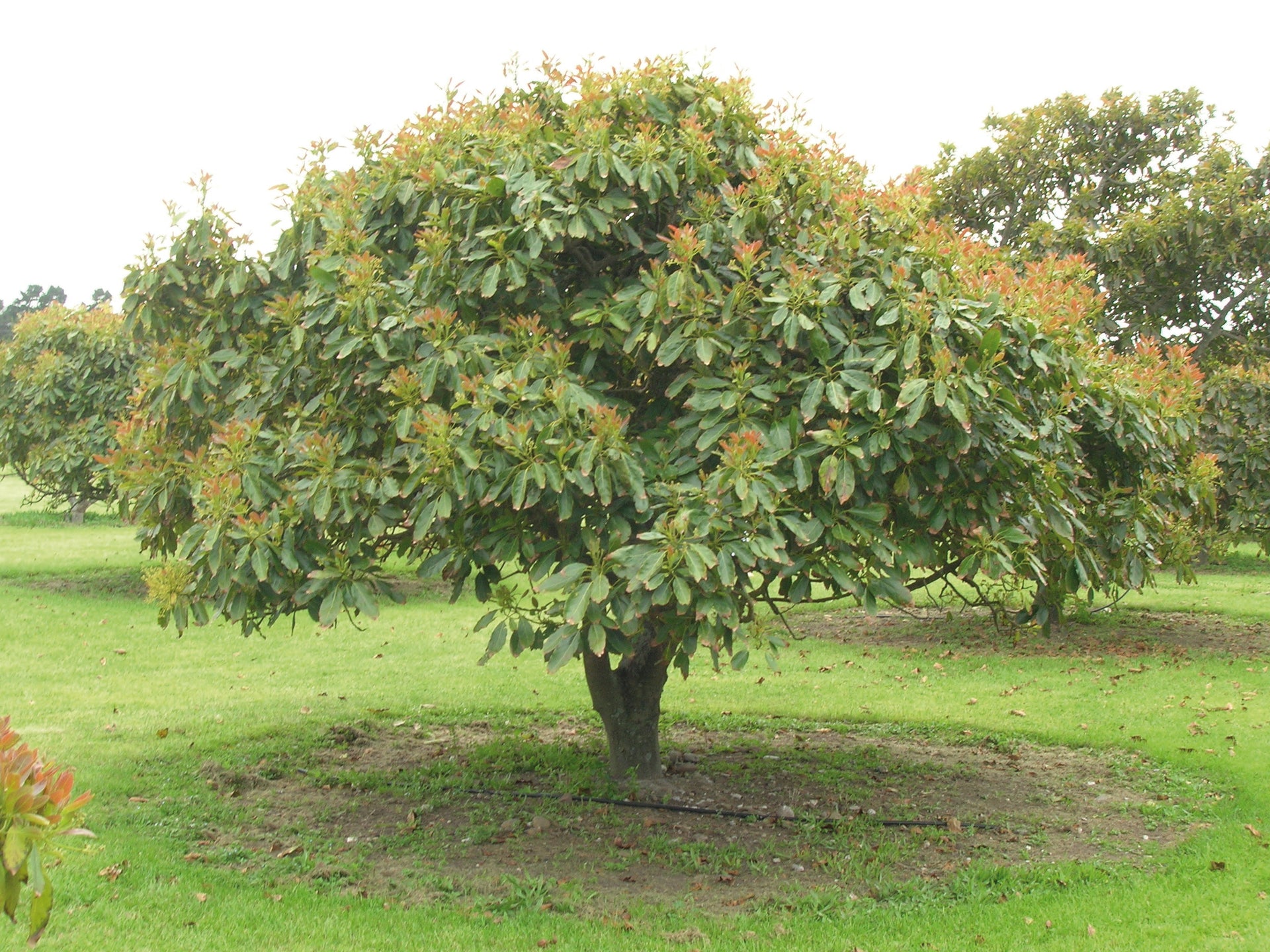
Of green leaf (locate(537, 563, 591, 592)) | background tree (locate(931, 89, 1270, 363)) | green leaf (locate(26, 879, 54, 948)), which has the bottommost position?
green leaf (locate(26, 879, 54, 948))

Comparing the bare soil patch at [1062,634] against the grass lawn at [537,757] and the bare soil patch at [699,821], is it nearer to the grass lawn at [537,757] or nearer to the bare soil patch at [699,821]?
the grass lawn at [537,757]

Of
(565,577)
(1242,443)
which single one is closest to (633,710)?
(565,577)

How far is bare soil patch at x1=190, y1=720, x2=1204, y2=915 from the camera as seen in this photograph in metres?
5.50

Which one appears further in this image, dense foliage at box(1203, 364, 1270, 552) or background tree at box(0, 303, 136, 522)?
background tree at box(0, 303, 136, 522)

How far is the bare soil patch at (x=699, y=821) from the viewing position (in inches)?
217

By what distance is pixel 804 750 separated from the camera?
829 centimetres

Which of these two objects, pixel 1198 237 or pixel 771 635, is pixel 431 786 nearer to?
pixel 771 635

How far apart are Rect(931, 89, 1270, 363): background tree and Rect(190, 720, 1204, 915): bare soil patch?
8320 mm

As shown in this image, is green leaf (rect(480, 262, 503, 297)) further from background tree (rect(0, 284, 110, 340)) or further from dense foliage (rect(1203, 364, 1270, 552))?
background tree (rect(0, 284, 110, 340))

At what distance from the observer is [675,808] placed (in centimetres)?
662

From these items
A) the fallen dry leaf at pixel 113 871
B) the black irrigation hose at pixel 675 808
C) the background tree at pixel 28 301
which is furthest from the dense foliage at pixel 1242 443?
the background tree at pixel 28 301

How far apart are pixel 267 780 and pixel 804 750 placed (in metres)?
3.71

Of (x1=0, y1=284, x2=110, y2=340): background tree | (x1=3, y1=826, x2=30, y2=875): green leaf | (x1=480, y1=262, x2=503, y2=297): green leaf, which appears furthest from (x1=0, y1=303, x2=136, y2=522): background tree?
(x1=0, y1=284, x2=110, y2=340): background tree

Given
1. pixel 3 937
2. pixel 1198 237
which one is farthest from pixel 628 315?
pixel 1198 237
